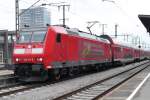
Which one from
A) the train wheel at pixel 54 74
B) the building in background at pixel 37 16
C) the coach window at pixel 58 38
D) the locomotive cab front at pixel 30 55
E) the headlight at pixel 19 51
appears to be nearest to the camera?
the locomotive cab front at pixel 30 55

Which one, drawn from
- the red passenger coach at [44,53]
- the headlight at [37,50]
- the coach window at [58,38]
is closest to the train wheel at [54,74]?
the red passenger coach at [44,53]

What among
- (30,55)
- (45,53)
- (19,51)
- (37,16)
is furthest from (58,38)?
(37,16)

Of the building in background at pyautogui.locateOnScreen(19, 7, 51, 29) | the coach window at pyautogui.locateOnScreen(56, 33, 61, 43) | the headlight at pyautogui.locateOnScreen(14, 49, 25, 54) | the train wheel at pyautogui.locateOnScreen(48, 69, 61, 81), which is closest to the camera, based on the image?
the headlight at pyautogui.locateOnScreen(14, 49, 25, 54)

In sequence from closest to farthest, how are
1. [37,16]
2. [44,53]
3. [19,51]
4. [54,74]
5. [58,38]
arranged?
[44,53]
[19,51]
[54,74]
[58,38]
[37,16]

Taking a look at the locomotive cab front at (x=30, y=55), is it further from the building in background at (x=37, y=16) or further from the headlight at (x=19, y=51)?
the building in background at (x=37, y=16)

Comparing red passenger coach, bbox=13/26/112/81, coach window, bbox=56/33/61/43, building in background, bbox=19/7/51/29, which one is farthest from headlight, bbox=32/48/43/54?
building in background, bbox=19/7/51/29

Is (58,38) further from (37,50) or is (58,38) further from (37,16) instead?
(37,16)

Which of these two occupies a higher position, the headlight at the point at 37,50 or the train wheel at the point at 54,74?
the headlight at the point at 37,50

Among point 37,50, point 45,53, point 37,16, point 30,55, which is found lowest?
point 30,55

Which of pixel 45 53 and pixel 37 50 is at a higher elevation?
pixel 37 50

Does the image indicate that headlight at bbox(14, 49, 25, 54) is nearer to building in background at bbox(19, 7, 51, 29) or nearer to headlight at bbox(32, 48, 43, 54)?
headlight at bbox(32, 48, 43, 54)

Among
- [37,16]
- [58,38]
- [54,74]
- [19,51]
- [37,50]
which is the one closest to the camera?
[37,50]

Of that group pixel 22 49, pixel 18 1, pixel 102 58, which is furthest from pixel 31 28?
pixel 102 58

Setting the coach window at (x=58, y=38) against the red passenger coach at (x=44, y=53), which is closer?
the red passenger coach at (x=44, y=53)
